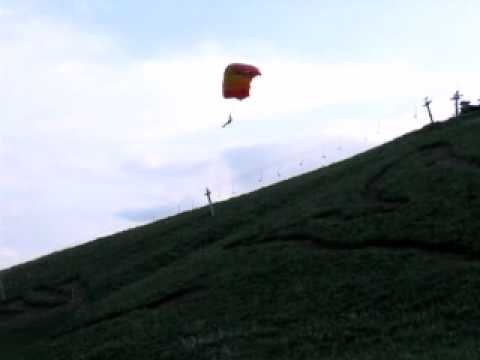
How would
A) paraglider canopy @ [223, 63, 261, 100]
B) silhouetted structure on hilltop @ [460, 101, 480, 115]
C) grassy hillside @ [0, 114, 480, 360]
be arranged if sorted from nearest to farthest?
1. grassy hillside @ [0, 114, 480, 360]
2. paraglider canopy @ [223, 63, 261, 100]
3. silhouetted structure on hilltop @ [460, 101, 480, 115]

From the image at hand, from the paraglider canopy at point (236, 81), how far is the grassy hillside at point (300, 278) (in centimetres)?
546

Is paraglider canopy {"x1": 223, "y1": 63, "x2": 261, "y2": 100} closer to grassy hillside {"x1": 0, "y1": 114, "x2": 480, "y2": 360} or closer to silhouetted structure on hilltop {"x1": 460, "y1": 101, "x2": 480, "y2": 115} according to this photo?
grassy hillside {"x1": 0, "y1": 114, "x2": 480, "y2": 360}

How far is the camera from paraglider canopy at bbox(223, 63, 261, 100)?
29.9m

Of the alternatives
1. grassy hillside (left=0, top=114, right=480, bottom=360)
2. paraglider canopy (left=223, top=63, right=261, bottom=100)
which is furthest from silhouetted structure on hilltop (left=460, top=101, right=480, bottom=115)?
paraglider canopy (left=223, top=63, right=261, bottom=100)

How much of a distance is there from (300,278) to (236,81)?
915 cm

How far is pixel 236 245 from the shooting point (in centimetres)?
3192

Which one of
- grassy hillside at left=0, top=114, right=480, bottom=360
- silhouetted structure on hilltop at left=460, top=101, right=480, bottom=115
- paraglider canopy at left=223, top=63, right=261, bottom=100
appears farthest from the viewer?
silhouetted structure on hilltop at left=460, top=101, right=480, bottom=115

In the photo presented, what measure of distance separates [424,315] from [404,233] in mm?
7165

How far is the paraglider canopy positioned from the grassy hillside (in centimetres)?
546

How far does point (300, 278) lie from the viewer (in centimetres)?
2472

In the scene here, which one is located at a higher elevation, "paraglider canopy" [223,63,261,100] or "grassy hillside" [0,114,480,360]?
"paraglider canopy" [223,63,261,100]

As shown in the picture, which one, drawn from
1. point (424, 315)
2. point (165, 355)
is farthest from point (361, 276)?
point (165, 355)

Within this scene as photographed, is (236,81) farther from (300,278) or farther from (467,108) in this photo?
(467,108)

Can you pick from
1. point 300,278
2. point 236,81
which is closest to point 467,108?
point 236,81
